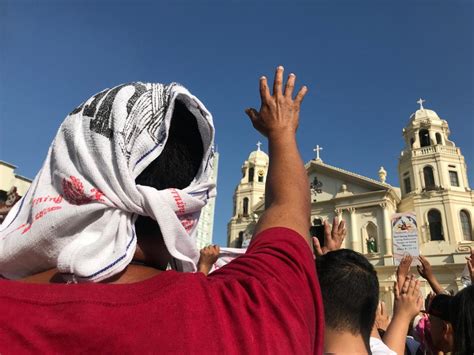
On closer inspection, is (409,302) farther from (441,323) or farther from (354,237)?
(354,237)

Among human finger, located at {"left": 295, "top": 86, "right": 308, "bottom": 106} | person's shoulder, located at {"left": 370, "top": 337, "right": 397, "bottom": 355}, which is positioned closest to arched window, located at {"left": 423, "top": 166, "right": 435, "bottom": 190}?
person's shoulder, located at {"left": 370, "top": 337, "right": 397, "bottom": 355}

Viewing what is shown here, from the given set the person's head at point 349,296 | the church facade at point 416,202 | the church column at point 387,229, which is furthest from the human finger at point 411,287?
the church column at point 387,229

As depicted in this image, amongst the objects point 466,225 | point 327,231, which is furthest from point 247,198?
point 327,231

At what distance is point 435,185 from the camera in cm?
2669

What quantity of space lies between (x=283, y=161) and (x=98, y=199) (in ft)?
1.75

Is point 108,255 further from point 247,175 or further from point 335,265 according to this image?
point 247,175

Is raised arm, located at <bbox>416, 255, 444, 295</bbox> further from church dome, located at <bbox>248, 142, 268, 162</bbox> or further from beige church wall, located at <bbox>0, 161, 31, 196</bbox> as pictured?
church dome, located at <bbox>248, 142, 268, 162</bbox>

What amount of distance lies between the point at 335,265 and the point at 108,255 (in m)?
1.60

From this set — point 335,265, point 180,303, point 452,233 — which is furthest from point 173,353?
point 452,233

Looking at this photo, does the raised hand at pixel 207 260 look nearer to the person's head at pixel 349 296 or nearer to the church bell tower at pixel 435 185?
the person's head at pixel 349 296

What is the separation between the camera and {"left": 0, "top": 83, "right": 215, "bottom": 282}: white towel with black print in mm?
926

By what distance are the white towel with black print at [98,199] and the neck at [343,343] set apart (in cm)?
132

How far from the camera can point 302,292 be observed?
88 centimetres

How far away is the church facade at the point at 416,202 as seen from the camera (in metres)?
24.8
